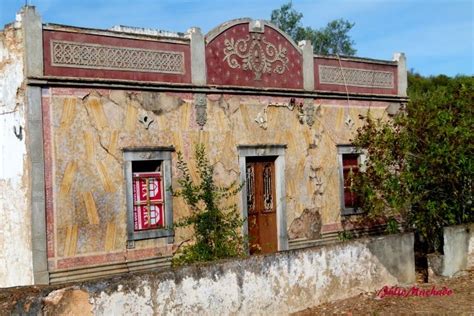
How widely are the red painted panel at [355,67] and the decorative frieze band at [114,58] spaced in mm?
3529

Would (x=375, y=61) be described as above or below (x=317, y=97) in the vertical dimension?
above

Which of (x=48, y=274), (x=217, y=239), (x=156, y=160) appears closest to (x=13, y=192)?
(x=48, y=274)

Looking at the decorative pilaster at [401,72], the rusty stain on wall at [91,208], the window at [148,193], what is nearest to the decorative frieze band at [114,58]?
the window at [148,193]

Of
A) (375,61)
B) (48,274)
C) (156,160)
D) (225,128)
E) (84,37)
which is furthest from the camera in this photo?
(375,61)

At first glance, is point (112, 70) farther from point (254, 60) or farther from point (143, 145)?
point (254, 60)

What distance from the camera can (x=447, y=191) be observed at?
36.7ft

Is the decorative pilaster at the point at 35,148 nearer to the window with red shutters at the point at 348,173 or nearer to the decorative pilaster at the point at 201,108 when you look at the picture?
the decorative pilaster at the point at 201,108

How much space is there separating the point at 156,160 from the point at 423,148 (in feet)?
14.7

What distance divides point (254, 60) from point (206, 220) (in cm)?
338

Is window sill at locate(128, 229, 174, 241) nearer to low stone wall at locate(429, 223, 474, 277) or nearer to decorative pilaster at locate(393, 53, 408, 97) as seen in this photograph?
low stone wall at locate(429, 223, 474, 277)

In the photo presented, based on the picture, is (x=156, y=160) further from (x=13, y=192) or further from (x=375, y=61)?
(x=375, y=61)

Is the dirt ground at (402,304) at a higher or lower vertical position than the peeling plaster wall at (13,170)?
lower

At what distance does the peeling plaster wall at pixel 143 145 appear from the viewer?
999 centimetres

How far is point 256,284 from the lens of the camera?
303 inches
